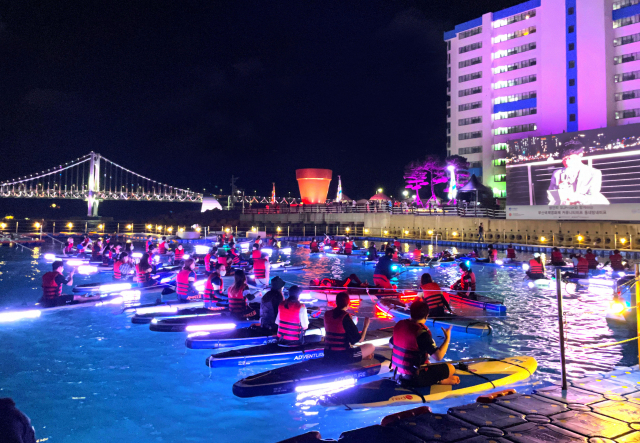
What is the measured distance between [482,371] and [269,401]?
3.38m

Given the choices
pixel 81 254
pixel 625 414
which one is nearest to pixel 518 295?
pixel 625 414

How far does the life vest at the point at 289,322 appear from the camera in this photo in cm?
768

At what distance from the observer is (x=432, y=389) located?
6.01 metres

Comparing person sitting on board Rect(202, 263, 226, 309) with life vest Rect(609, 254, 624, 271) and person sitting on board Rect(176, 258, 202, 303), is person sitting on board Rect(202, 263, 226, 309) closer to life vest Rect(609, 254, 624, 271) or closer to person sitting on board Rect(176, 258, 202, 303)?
person sitting on board Rect(176, 258, 202, 303)

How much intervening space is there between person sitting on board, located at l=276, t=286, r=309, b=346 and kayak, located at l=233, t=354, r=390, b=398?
3.17 feet

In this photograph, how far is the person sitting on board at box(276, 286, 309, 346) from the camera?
25.2 ft

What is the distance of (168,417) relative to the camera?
618cm

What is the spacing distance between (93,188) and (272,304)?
8893cm

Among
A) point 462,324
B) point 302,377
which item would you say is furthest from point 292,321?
point 462,324

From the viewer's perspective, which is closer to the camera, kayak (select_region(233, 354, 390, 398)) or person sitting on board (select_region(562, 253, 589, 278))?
kayak (select_region(233, 354, 390, 398))

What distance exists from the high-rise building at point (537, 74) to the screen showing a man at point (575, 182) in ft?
53.1

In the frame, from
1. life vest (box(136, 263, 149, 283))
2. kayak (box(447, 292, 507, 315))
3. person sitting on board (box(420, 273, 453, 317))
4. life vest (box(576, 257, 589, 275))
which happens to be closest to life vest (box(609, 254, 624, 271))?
life vest (box(576, 257, 589, 275))

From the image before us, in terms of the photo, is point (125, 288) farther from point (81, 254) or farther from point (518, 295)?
point (518, 295)

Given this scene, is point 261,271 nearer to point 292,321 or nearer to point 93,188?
point 292,321
